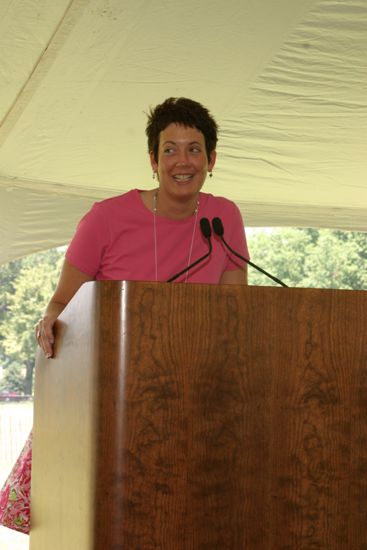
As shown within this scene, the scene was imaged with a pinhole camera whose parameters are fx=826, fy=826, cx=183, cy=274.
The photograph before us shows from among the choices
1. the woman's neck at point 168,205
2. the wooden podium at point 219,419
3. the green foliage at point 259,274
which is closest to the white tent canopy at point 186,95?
the woman's neck at point 168,205

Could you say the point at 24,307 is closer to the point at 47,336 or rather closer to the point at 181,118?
the point at 181,118

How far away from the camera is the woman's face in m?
2.18

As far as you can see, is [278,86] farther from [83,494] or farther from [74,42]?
[83,494]

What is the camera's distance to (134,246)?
2180 millimetres

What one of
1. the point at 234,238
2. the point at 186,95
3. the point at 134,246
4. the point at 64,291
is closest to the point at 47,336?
the point at 64,291

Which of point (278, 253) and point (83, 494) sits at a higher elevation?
point (278, 253)

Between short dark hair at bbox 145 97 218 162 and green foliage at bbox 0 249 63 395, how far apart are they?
74.0 feet

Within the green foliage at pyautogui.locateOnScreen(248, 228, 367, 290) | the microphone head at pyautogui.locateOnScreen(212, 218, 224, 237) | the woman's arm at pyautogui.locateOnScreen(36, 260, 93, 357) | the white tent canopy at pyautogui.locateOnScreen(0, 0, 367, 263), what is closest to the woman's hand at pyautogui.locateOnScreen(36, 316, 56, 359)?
the woman's arm at pyautogui.locateOnScreen(36, 260, 93, 357)

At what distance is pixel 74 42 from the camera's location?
320 centimetres

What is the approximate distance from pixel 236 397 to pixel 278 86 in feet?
8.83

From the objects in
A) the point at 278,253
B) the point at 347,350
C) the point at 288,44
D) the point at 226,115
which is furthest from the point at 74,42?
the point at 278,253

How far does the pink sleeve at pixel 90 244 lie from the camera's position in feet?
7.00

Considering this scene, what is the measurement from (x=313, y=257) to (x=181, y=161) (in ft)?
68.0

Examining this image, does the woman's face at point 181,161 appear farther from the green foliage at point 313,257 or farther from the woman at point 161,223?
the green foliage at point 313,257
